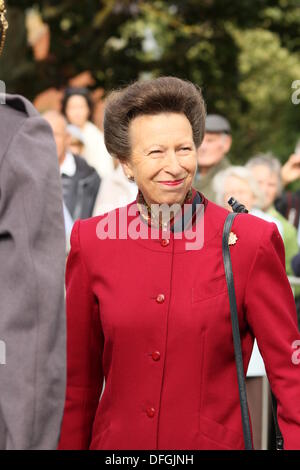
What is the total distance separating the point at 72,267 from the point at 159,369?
514 mm

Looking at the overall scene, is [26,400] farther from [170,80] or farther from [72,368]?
[170,80]

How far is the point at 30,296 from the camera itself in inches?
113

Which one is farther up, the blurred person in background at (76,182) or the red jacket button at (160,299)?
the blurred person in background at (76,182)

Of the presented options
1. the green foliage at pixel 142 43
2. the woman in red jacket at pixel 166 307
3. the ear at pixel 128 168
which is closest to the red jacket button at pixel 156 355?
the woman in red jacket at pixel 166 307

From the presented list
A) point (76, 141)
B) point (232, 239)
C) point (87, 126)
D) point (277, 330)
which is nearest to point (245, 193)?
point (76, 141)

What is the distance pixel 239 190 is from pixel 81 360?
12.0 feet

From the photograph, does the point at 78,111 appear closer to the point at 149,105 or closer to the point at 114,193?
the point at 114,193

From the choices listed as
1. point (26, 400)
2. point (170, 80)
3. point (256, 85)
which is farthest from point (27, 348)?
point (256, 85)

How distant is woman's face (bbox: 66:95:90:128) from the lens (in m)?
9.78

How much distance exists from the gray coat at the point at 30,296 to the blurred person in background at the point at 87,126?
638 cm

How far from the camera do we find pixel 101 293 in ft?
12.9

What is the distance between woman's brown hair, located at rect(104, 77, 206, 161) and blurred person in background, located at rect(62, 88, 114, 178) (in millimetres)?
5136

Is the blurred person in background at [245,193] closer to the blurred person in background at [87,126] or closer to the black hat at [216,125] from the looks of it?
the black hat at [216,125]

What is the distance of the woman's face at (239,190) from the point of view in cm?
746
